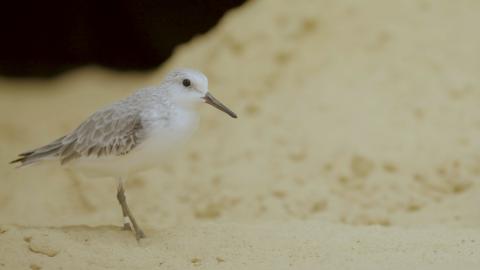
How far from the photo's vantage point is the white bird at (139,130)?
3.97 metres

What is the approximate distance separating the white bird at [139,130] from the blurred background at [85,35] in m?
3.08

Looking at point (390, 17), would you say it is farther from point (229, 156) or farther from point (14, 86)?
point (14, 86)

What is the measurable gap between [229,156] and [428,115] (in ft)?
4.62

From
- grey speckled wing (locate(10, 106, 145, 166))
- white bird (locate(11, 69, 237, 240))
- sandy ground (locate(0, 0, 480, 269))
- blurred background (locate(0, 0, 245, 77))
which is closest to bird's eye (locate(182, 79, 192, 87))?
white bird (locate(11, 69, 237, 240))

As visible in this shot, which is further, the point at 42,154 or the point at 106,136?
the point at 42,154

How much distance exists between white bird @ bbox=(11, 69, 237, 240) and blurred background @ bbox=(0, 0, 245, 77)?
3.08 m

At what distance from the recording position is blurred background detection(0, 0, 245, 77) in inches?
294

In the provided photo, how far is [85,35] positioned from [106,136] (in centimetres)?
416

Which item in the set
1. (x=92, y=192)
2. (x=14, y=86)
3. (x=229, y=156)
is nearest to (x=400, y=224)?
(x=229, y=156)

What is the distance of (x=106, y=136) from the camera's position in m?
4.11

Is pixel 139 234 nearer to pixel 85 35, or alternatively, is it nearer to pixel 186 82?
pixel 186 82

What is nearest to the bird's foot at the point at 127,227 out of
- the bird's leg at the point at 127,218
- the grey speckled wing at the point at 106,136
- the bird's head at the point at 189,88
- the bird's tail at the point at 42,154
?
the bird's leg at the point at 127,218

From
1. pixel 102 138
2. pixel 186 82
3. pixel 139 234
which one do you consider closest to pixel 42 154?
pixel 102 138

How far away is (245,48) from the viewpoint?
643cm
